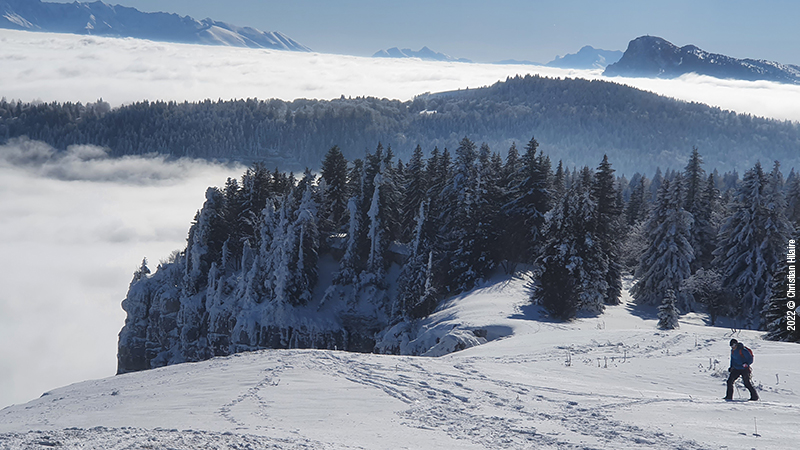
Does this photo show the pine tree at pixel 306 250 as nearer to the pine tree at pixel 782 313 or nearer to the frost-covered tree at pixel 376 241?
the frost-covered tree at pixel 376 241

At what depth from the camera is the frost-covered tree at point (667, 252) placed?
1720 inches

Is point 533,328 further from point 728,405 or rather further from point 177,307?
point 177,307

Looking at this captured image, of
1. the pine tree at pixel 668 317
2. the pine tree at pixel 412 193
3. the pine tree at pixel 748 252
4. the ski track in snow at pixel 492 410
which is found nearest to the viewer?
the ski track in snow at pixel 492 410

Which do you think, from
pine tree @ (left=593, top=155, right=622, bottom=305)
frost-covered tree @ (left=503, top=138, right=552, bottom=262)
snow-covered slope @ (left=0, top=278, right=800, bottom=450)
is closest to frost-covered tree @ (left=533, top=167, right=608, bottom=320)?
pine tree @ (left=593, top=155, right=622, bottom=305)

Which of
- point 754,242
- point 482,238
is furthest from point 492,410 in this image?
point 754,242

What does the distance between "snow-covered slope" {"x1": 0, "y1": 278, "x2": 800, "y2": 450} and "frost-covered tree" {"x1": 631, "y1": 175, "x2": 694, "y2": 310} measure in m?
24.4

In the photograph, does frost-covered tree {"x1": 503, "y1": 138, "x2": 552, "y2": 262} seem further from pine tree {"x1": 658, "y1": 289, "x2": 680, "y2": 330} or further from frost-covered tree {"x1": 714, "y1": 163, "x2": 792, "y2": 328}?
pine tree {"x1": 658, "y1": 289, "x2": 680, "y2": 330}

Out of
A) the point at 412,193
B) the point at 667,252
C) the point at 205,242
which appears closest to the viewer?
the point at 667,252

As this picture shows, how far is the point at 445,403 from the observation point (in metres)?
14.0

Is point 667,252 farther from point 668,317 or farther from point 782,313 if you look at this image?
point 782,313

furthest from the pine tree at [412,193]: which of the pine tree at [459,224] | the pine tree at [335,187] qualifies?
the pine tree at [335,187]

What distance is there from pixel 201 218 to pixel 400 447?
49.4 metres

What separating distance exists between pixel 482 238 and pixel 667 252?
14092mm

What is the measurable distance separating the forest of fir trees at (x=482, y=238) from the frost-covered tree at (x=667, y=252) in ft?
0.34
